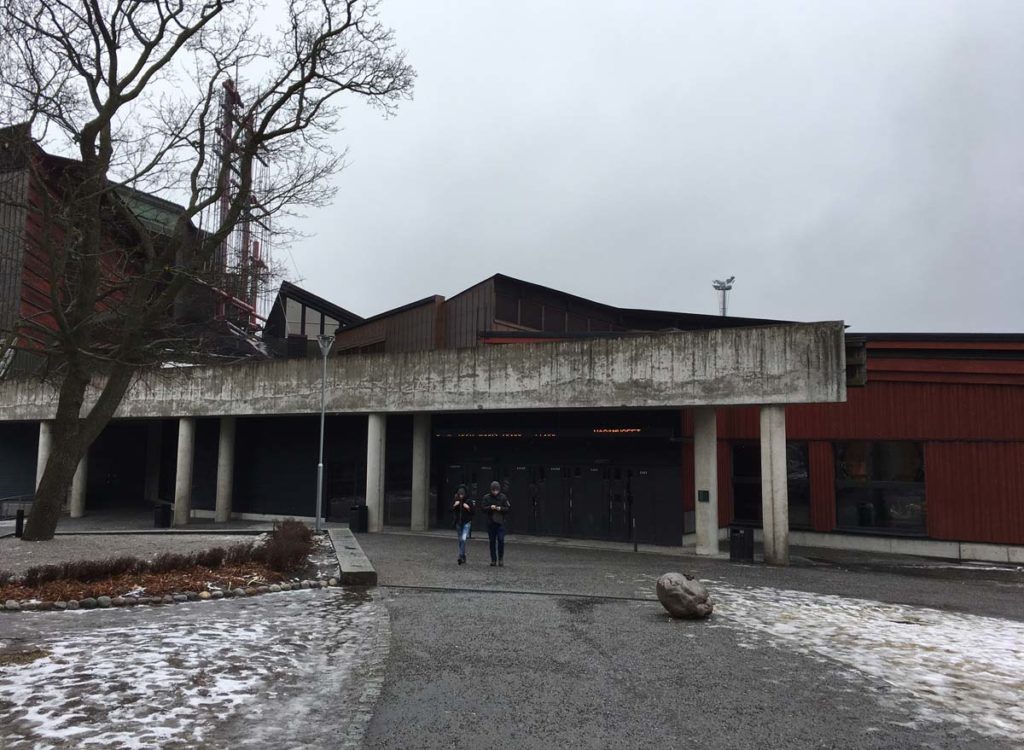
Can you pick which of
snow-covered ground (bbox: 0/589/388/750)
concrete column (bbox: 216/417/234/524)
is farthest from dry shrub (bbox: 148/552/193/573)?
concrete column (bbox: 216/417/234/524)

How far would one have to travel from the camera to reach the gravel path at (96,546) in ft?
46.6

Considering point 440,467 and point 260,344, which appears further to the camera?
point 260,344

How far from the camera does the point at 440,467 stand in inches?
1002

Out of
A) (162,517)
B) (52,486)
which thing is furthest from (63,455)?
(162,517)

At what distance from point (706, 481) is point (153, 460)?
3187 centimetres

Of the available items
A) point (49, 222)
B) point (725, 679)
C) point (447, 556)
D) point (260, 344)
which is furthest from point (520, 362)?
point (260, 344)

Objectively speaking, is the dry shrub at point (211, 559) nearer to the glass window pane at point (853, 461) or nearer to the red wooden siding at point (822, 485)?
the red wooden siding at point (822, 485)

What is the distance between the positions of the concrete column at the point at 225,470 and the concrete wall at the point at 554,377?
5.58 ft

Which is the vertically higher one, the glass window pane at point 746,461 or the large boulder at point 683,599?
the glass window pane at point 746,461

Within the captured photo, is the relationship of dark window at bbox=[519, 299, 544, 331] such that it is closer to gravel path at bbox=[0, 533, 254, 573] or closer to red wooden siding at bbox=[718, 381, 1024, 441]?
red wooden siding at bbox=[718, 381, 1024, 441]

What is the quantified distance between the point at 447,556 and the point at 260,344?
25395 mm

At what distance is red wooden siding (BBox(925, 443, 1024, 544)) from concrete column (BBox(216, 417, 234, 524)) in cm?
2546

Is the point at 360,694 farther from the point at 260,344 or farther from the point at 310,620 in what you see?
the point at 260,344

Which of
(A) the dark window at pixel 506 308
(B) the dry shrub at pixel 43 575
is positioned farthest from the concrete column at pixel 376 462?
(B) the dry shrub at pixel 43 575
